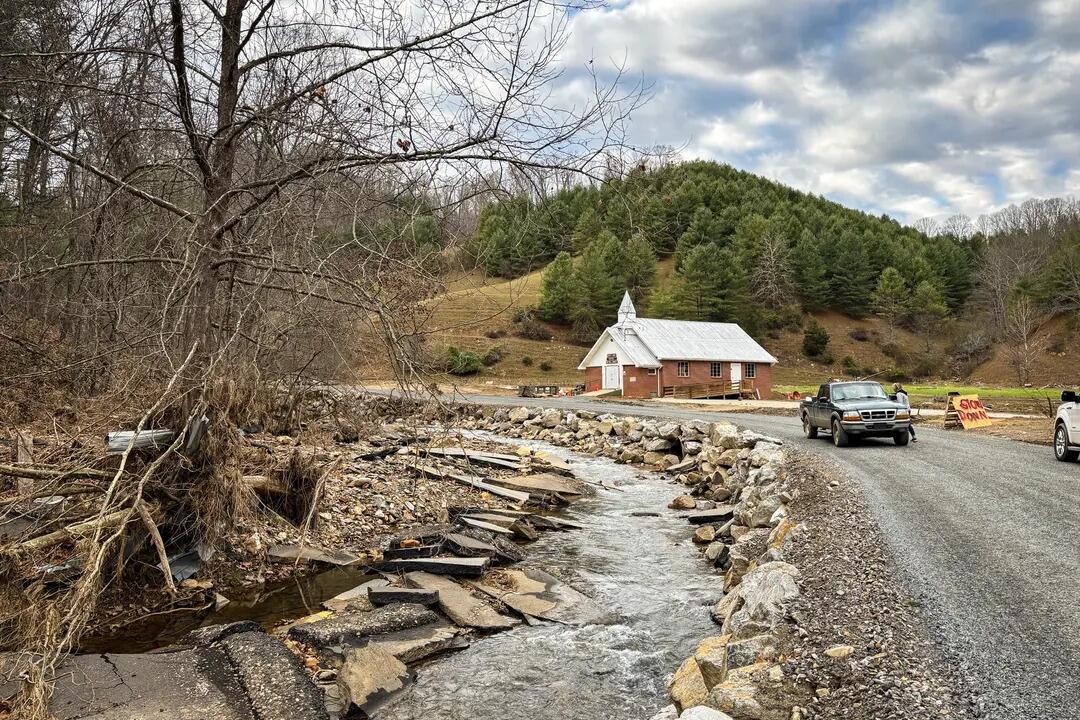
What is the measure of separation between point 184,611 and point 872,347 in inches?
3188

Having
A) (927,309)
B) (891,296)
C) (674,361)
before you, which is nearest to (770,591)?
(674,361)

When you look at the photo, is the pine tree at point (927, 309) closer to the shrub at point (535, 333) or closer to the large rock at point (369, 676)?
the shrub at point (535, 333)

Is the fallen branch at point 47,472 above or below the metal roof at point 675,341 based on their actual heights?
below

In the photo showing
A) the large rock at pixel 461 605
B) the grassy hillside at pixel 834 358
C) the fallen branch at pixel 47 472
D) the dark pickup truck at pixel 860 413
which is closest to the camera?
the fallen branch at pixel 47 472

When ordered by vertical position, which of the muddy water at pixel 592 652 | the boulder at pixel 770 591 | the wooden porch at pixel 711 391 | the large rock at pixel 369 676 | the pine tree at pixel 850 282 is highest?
the pine tree at pixel 850 282

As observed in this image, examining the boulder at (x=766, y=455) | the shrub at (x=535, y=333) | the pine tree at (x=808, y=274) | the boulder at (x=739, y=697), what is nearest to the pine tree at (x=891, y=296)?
the pine tree at (x=808, y=274)

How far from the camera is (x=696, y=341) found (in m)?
51.4

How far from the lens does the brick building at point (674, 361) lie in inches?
1864

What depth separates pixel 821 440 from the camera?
1928cm

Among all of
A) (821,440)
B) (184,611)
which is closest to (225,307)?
(184,611)

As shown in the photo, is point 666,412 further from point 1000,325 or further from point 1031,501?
point 1000,325

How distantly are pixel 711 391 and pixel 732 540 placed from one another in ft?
128

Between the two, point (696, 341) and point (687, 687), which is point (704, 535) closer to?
point (687, 687)

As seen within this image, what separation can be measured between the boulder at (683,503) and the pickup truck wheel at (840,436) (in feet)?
16.1
